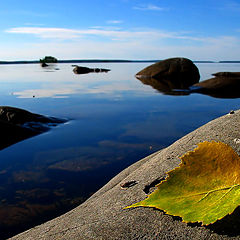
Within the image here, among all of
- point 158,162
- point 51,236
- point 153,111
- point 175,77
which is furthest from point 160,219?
point 175,77

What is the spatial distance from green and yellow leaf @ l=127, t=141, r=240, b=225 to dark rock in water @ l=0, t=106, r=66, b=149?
5137 mm

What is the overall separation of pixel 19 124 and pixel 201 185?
653 centimetres

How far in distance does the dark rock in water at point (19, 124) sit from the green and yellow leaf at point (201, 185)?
16.9 ft

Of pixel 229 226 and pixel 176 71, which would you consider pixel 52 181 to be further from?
pixel 176 71

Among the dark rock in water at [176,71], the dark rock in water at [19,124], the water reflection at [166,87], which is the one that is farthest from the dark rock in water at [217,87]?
the dark rock in water at [19,124]

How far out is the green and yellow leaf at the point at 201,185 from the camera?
1115mm

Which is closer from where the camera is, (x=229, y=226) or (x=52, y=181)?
(x=229, y=226)

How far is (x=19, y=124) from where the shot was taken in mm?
6953

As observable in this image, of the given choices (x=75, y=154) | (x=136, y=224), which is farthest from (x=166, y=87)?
(x=136, y=224)

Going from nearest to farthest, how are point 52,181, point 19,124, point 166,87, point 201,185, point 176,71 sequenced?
1. point 201,185
2. point 52,181
3. point 19,124
4. point 166,87
5. point 176,71

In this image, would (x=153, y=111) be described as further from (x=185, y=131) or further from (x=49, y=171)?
(x=49, y=171)

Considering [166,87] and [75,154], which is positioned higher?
[166,87]

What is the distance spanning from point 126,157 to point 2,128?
122 inches

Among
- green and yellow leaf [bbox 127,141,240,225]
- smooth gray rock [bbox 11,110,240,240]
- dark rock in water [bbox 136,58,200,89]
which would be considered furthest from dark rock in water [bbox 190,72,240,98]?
green and yellow leaf [bbox 127,141,240,225]
